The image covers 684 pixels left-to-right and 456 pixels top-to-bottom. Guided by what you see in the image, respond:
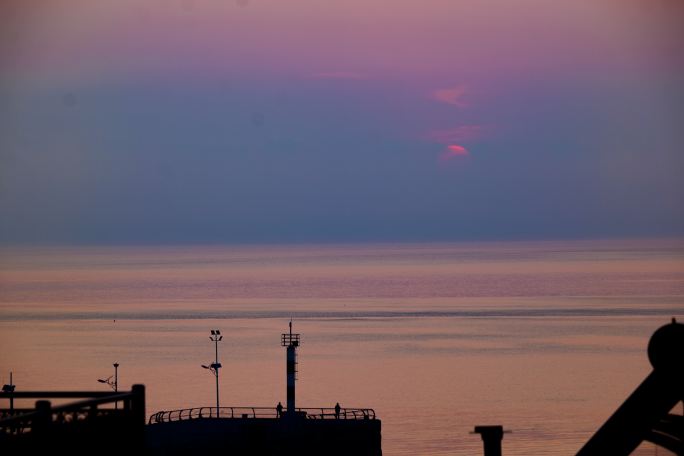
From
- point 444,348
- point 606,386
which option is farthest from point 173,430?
point 444,348

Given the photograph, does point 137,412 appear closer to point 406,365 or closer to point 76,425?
point 76,425

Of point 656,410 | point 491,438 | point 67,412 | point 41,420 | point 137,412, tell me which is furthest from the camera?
point 491,438

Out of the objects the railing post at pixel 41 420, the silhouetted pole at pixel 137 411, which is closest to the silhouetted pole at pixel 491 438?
the silhouetted pole at pixel 137 411

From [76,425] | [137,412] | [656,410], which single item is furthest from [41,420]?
[656,410]

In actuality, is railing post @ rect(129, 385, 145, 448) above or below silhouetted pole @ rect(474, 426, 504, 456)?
above

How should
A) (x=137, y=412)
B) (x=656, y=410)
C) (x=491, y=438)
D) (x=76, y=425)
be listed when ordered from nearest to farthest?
1. (x=76, y=425)
2. (x=137, y=412)
3. (x=656, y=410)
4. (x=491, y=438)

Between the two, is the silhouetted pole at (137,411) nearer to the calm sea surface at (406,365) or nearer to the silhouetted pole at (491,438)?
the silhouetted pole at (491,438)

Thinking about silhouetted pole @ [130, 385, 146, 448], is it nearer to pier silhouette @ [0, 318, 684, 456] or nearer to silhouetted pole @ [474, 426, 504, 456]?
pier silhouette @ [0, 318, 684, 456]

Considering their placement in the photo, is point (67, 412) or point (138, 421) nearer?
point (67, 412)

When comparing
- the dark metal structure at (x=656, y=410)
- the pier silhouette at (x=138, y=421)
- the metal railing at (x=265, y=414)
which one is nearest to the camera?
the pier silhouette at (x=138, y=421)

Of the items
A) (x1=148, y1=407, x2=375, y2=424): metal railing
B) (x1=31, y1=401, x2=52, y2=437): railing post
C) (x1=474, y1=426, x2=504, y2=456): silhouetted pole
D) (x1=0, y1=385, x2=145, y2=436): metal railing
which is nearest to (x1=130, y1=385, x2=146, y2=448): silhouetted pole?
(x1=0, y1=385, x2=145, y2=436): metal railing

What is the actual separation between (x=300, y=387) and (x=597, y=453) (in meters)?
84.0

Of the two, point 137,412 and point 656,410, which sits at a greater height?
point 137,412

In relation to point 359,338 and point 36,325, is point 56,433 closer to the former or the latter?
point 359,338
